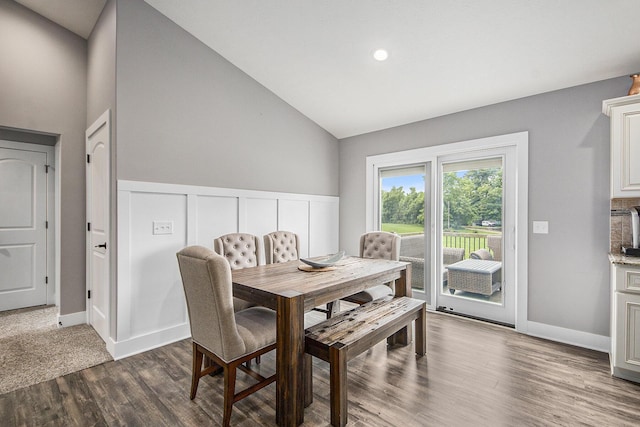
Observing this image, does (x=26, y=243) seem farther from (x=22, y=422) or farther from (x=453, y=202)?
(x=453, y=202)

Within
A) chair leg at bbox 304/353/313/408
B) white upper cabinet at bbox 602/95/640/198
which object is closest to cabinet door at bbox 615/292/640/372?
white upper cabinet at bbox 602/95/640/198

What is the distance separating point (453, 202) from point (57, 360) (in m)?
4.46

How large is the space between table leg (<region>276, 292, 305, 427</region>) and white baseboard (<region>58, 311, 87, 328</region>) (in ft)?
10.3

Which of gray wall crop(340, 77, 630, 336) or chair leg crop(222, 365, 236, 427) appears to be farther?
gray wall crop(340, 77, 630, 336)

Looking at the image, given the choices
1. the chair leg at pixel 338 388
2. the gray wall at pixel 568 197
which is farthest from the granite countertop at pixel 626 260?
the chair leg at pixel 338 388

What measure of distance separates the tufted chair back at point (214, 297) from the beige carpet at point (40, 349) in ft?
5.15

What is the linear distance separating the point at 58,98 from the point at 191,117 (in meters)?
1.64

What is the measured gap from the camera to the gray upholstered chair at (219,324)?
1.76 meters

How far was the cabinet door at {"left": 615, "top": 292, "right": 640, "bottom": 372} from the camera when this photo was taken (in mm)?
2273

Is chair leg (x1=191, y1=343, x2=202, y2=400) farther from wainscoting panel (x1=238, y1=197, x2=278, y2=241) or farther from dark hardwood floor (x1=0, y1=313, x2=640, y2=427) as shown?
wainscoting panel (x1=238, y1=197, x2=278, y2=241)

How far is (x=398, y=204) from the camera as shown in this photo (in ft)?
14.6

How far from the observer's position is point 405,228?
4.36 meters

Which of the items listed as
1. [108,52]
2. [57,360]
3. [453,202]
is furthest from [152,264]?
[453,202]

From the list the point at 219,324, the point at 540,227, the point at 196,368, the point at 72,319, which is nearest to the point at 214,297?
the point at 219,324
